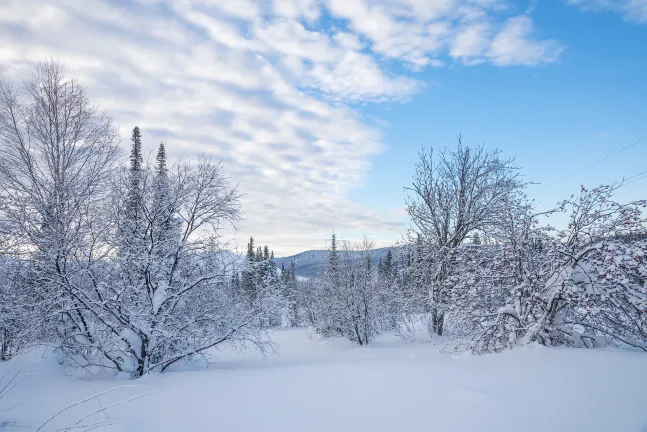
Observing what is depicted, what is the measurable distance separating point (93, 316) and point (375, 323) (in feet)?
48.7

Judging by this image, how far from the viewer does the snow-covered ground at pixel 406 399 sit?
4.23 meters

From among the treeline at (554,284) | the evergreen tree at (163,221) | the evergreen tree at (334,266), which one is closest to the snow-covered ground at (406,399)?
the treeline at (554,284)

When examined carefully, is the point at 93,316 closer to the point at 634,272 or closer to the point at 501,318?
the point at 501,318

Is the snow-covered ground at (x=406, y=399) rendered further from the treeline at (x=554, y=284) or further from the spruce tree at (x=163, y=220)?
the spruce tree at (x=163, y=220)

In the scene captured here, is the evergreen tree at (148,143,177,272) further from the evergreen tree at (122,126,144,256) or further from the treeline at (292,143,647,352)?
the treeline at (292,143,647,352)

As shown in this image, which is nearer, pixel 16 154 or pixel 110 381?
pixel 110 381

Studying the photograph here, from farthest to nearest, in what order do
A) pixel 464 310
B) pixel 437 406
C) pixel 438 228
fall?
pixel 438 228
pixel 464 310
pixel 437 406

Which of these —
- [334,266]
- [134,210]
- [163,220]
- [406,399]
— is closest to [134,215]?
[134,210]

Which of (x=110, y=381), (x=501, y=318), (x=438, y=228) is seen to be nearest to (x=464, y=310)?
(x=501, y=318)

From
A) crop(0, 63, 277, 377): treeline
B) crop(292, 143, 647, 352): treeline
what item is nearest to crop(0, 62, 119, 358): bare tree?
crop(0, 63, 277, 377): treeline

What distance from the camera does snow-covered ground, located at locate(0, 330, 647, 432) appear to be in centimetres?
423

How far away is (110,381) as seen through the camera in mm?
8102

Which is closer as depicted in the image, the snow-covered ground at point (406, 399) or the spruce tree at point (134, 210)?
the snow-covered ground at point (406, 399)

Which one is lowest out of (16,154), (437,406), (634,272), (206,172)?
(437,406)
